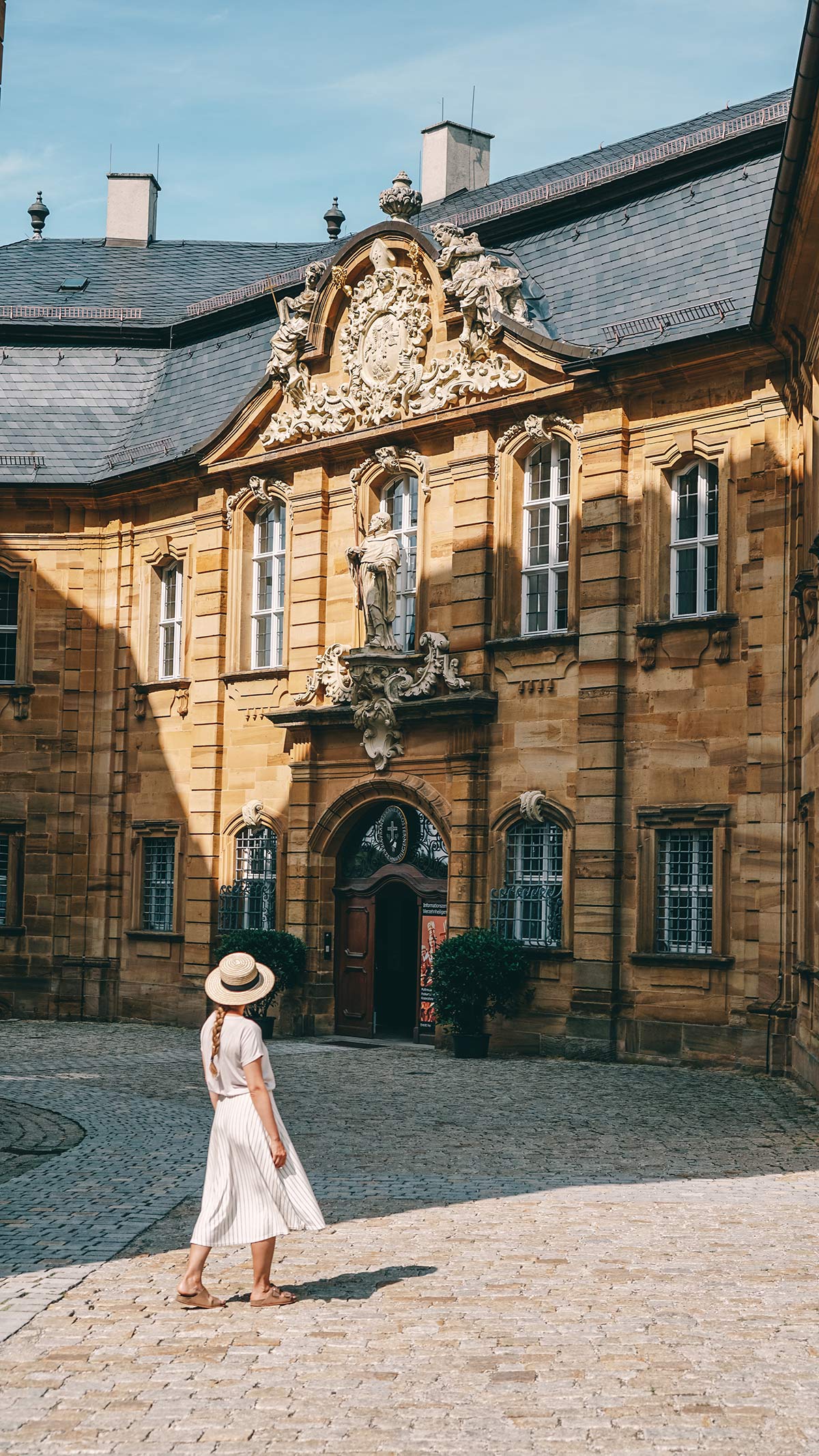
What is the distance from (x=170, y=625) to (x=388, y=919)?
6.31 metres

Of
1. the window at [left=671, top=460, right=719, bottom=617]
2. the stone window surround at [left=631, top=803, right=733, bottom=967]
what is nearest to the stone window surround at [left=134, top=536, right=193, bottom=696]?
the window at [left=671, top=460, right=719, bottom=617]

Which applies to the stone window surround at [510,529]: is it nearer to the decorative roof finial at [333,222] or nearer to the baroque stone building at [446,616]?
the baroque stone building at [446,616]

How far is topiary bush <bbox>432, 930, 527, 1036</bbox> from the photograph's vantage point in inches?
864

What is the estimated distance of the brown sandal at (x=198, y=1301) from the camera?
27.7ft

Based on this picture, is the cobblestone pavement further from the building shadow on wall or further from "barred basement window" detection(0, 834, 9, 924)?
"barred basement window" detection(0, 834, 9, 924)

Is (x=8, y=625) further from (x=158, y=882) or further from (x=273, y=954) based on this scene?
(x=273, y=954)

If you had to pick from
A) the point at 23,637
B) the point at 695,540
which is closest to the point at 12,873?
the point at 23,637

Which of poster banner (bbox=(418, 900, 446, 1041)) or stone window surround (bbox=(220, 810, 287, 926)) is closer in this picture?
poster banner (bbox=(418, 900, 446, 1041))

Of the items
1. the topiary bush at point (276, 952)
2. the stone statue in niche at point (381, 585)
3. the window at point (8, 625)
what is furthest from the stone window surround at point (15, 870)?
the stone statue in niche at point (381, 585)

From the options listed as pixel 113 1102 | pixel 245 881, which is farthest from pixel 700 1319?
pixel 245 881

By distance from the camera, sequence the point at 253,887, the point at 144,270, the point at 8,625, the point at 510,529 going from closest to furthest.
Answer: the point at 510,529, the point at 253,887, the point at 8,625, the point at 144,270

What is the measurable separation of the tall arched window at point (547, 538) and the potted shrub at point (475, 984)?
4189mm

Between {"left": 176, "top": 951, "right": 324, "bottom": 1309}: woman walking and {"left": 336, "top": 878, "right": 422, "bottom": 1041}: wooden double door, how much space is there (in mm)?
15812

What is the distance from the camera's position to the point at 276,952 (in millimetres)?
24859
